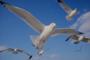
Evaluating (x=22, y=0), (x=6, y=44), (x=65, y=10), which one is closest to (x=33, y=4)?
(x=22, y=0)

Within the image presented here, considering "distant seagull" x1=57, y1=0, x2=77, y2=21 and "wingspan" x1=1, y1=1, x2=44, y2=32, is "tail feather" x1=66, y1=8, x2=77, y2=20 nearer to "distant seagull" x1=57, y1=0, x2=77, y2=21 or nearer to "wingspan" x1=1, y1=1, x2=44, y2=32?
"distant seagull" x1=57, y1=0, x2=77, y2=21

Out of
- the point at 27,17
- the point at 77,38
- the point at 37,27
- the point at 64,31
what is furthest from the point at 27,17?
the point at 77,38

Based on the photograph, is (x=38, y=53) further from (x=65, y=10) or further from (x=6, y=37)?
(x=65, y=10)

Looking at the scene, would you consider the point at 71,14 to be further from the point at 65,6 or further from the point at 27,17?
the point at 27,17

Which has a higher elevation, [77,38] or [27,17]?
[27,17]

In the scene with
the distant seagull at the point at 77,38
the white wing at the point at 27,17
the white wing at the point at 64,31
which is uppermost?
the white wing at the point at 27,17

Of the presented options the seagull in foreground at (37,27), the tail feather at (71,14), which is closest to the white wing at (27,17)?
the seagull in foreground at (37,27)

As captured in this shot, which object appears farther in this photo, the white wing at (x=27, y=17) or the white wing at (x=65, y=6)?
the white wing at (x=65, y=6)

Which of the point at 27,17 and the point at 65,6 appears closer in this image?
the point at 27,17

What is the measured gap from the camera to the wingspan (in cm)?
227

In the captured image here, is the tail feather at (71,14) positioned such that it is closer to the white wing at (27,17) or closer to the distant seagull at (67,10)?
the distant seagull at (67,10)

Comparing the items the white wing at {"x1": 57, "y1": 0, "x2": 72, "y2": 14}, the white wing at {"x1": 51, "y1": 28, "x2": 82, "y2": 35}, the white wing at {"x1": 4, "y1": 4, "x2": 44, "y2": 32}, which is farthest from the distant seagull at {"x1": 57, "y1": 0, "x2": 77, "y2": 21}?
the white wing at {"x1": 4, "y1": 4, "x2": 44, "y2": 32}

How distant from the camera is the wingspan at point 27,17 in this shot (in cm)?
227

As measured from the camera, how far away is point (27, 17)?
2287 millimetres
